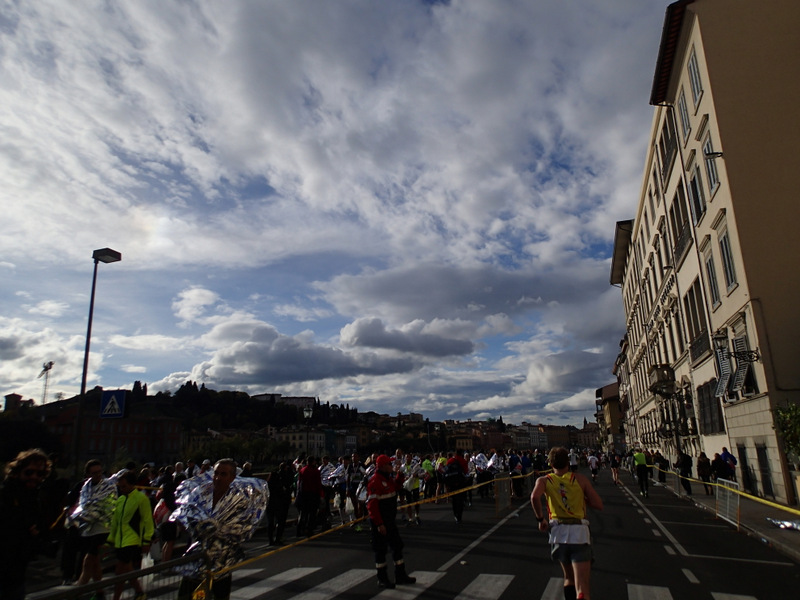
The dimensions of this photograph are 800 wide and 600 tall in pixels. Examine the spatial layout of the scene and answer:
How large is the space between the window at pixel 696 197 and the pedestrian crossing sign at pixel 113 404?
2315 cm

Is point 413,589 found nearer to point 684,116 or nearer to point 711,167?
point 711,167

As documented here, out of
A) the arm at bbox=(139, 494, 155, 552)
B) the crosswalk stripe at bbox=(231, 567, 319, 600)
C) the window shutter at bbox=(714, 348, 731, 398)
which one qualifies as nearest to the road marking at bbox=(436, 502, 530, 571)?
the crosswalk stripe at bbox=(231, 567, 319, 600)

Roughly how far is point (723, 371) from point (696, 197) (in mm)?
7890

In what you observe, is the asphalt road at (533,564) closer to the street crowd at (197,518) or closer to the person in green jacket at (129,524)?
the street crowd at (197,518)

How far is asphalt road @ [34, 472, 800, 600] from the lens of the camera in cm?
756

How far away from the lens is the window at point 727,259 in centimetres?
2145

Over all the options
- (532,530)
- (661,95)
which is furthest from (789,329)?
(661,95)

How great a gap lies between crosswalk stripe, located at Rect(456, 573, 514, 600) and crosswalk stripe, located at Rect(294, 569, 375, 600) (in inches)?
66.4

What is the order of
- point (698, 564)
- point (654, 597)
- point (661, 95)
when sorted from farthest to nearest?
point (661, 95)
point (698, 564)
point (654, 597)

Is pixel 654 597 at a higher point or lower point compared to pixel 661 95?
lower

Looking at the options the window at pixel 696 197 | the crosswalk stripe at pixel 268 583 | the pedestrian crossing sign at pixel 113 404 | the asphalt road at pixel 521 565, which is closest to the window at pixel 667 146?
the window at pixel 696 197

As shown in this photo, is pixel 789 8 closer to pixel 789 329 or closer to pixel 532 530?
pixel 789 329

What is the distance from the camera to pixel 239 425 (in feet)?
589

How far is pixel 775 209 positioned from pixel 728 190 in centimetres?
164
